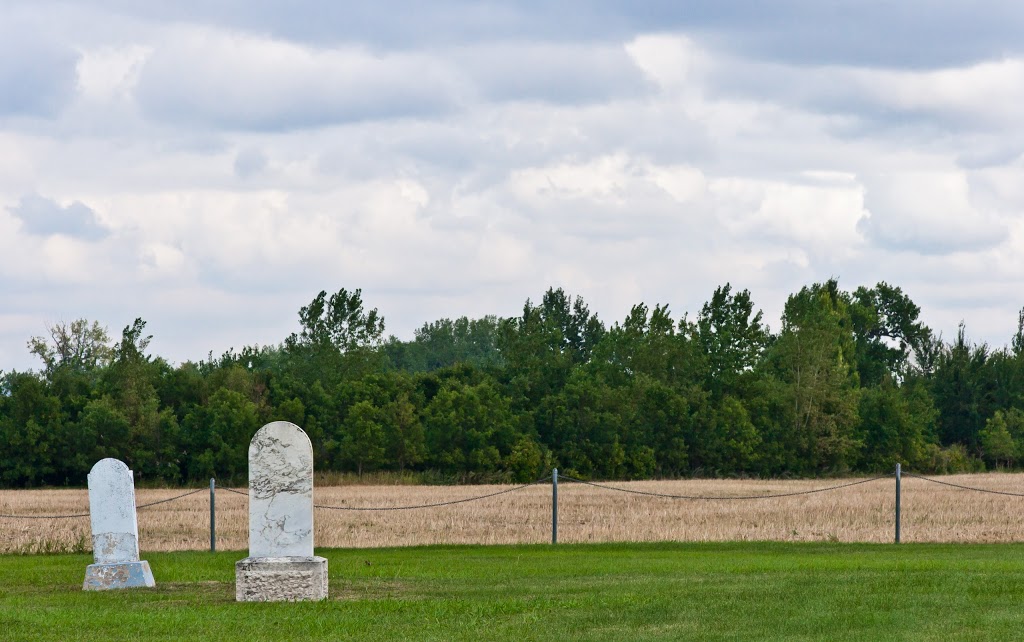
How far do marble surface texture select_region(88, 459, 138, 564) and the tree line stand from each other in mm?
44081

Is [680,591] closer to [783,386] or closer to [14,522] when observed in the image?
[14,522]

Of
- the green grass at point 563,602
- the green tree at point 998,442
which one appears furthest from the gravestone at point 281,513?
the green tree at point 998,442

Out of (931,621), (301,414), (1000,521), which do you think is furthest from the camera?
(301,414)

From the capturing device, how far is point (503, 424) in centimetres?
6394

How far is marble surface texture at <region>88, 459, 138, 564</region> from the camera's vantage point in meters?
15.2

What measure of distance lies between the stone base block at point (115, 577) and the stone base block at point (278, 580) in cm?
222

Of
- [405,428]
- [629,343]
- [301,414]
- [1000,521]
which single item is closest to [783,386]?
[629,343]

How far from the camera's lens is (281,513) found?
44.1ft

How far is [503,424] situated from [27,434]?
21.8 metres

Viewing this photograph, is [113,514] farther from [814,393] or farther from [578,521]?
[814,393]

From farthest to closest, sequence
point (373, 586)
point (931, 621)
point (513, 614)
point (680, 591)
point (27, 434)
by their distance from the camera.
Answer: point (27, 434), point (373, 586), point (680, 591), point (513, 614), point (931, 621)

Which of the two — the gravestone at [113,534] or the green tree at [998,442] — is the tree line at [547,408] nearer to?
the green tree at [998,442]

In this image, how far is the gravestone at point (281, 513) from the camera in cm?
1336

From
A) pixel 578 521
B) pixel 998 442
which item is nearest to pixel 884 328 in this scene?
pixel 998 442
